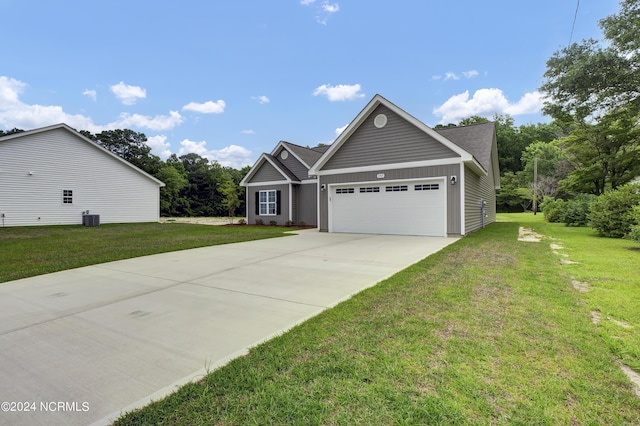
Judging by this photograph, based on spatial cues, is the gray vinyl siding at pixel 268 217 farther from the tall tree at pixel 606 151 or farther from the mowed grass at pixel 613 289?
the tall tree at pixel 606 151

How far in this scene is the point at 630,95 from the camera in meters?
11.9

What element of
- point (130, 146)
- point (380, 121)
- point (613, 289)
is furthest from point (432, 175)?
point (130, 146)

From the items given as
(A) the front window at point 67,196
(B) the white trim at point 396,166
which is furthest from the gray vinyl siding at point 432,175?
(A) the front window at point 67,196

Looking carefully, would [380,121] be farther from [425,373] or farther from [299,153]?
[425,373]

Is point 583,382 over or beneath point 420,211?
beneath

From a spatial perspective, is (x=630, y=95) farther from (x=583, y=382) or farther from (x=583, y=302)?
(x=583, y=382)

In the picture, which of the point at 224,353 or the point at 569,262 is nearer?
the point at 224,353

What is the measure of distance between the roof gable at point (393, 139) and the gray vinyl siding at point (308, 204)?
4.28 meters

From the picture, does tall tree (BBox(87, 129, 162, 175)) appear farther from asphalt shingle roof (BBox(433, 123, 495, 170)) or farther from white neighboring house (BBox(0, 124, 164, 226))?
asphalt shingle roof (BBox(433, 123, 495, 170))

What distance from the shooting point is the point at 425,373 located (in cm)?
222

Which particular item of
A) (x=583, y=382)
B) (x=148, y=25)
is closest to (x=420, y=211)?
(x=583, y=382)

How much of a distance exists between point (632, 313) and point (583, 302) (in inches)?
17.3

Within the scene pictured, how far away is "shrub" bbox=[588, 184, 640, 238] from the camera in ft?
32.5

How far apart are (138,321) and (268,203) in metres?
16.2
